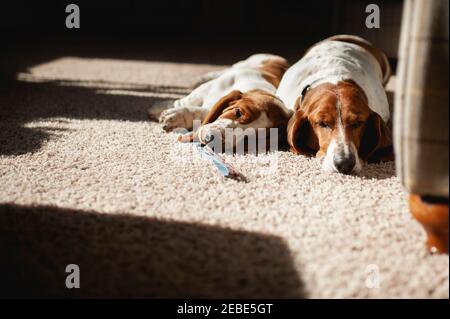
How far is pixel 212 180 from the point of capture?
71.4 inches

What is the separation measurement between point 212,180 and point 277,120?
644 millimetres

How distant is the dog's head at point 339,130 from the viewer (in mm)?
1937

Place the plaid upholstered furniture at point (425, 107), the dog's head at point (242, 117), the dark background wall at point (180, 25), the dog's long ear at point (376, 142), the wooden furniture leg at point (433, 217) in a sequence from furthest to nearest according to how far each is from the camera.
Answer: the dark background wall at point (180, 25)
the dog's head at point (242, 117)
the dog's long ear at point (376, 142)
the wooden furniture leg at point (433, 217)
the plaid upholstered furniture at point (425, 107)

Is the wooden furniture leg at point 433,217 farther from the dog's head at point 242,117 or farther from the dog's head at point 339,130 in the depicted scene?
the dog's head at point 242,117

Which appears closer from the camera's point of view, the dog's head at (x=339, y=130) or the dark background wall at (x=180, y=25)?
the dog's head at (x=339, y=130)

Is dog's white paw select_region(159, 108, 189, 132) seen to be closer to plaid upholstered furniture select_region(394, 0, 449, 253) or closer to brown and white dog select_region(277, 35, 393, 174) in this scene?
brown and white dog select_region(277, 35, 393, 174)

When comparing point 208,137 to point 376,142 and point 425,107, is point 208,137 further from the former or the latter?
point 425,107

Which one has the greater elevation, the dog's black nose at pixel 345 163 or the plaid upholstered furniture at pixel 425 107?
the plaid upholstered furniture at pixel 425 107

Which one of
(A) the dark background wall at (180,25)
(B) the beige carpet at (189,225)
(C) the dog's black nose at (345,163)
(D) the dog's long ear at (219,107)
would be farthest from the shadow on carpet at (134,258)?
(A) the dark background wall at (180,25)

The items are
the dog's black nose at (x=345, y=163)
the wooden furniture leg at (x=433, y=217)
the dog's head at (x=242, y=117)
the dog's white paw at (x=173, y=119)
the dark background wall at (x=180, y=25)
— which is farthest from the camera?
the dark background wall at (x=180, y=25)

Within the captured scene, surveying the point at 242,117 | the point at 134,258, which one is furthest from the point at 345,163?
the point at 134,258

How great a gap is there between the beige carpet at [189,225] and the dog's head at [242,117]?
0.46 ft

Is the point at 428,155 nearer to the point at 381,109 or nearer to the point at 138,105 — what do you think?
the point at 381,109
